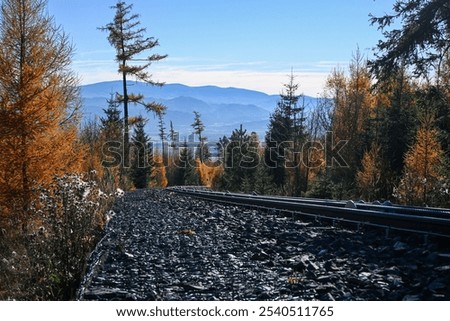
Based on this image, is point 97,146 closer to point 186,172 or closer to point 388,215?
point 388,215

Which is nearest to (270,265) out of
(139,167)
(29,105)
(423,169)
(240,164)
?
(29,105)

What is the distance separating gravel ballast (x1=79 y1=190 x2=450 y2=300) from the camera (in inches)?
194

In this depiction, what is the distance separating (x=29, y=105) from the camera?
15.5 meters

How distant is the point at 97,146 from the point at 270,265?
27198 mm

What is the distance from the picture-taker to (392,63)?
17203 mm

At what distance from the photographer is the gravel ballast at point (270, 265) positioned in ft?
16.2

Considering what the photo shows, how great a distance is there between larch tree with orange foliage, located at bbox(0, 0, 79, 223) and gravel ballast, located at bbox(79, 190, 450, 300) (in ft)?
24.2

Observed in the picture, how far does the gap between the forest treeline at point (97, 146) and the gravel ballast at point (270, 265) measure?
0.78m

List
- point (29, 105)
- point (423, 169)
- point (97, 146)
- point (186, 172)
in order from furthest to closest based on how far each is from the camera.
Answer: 1. point (186, 172)
2. point (97, 146)
3. point (423, 169)
4. point (29, 105)

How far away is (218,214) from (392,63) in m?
9.17

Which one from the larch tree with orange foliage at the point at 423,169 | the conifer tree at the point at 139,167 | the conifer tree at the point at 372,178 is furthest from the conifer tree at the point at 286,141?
the larch tree with orange foliage at the point at 423,169

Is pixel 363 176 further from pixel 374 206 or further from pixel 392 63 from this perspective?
pixel 374 206

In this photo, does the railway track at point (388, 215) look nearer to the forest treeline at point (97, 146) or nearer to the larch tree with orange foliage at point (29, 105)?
the forest treeline at point (97, 146)

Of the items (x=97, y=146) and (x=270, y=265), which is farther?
(x=97, y=146)
